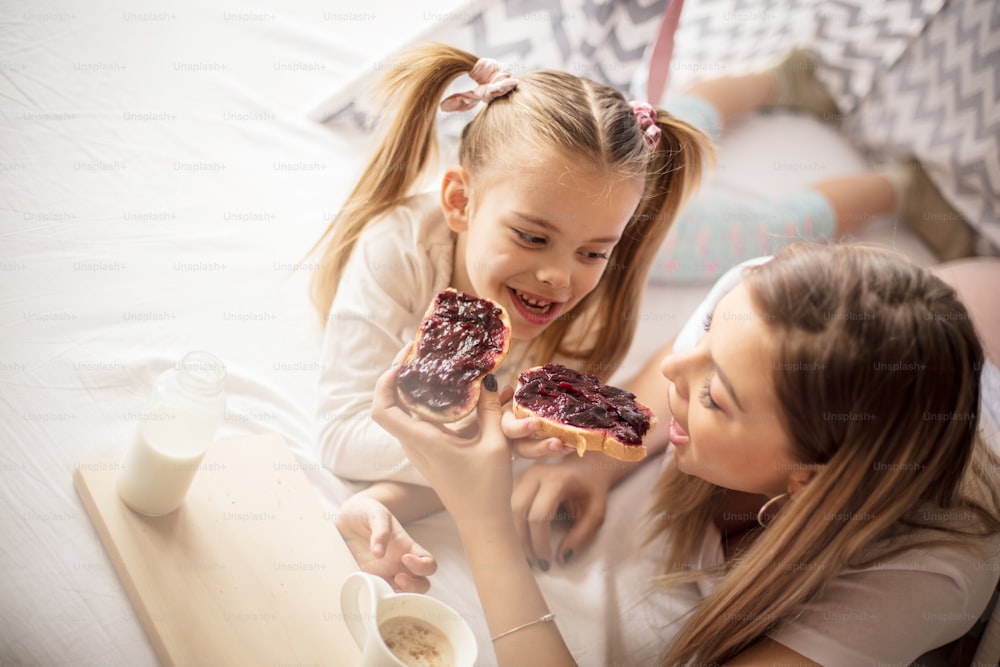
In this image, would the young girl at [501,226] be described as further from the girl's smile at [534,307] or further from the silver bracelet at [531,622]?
the silver bracelet at [531,622]

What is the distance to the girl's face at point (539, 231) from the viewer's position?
32.4 inches

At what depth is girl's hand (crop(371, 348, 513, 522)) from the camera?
795mm

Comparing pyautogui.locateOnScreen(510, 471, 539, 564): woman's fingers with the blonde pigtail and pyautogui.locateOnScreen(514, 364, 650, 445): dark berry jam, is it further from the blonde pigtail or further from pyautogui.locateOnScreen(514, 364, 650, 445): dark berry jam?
the blonde pigtail

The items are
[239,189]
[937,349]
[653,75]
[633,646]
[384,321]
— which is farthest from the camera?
[653,75]

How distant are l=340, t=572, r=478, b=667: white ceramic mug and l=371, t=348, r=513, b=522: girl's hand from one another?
0.14 m

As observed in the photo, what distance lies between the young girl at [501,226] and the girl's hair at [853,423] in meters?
0.18

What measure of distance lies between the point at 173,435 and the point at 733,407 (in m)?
0.49

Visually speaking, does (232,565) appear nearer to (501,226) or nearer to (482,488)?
(482,488)

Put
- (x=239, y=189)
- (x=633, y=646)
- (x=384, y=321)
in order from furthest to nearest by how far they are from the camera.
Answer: (x=239, y=189)
(x=384, y=321)
(x=633, y=646)

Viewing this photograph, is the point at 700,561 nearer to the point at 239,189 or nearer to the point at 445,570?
the point at 445,570

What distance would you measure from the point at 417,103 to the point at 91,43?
45cm

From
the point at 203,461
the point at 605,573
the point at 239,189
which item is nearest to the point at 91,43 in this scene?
the point at 239,189

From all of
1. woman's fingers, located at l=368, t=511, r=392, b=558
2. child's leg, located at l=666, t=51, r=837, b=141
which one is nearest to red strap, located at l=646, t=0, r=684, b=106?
child's leg, located at l=666, t=51, r=837, b=141

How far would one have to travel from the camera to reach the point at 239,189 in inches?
40.0
